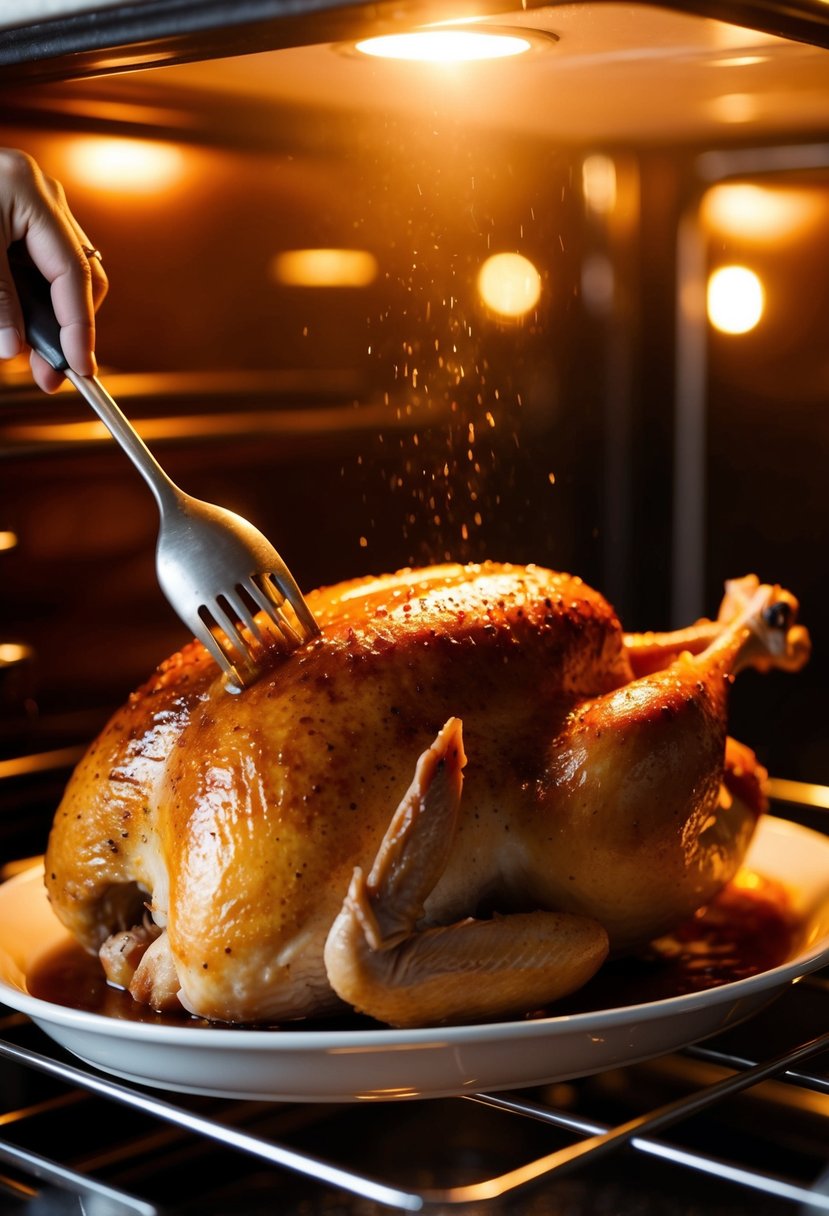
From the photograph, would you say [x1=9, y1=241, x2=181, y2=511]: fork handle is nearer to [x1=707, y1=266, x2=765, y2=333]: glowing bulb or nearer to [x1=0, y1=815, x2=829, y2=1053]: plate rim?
[x1=0, y1=815, x2=829, y2=1053]: plate rim

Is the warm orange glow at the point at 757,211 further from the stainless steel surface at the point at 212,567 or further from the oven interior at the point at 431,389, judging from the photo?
the stainless steel surface at the point at 212,567

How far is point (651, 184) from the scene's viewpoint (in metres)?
1.45

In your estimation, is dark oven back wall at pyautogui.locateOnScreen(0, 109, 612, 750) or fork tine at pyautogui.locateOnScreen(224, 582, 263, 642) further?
dark oven back wall at pyautogui.locateOnScreen(0, 109, 612, 750)

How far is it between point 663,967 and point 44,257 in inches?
23.4

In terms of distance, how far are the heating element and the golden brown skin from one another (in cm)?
8

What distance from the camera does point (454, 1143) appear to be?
864mm

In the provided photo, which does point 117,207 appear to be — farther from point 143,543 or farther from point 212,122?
point 143,543

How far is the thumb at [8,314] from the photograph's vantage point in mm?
901

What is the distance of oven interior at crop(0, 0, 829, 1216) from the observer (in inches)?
33.1

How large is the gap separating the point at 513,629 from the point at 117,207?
50cm

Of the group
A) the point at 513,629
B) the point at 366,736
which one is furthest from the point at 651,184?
the point at 366,736

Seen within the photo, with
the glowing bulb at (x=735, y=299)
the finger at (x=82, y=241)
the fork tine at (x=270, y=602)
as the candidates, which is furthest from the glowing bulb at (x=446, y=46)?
the glowing bulb at (x=735, y=299)

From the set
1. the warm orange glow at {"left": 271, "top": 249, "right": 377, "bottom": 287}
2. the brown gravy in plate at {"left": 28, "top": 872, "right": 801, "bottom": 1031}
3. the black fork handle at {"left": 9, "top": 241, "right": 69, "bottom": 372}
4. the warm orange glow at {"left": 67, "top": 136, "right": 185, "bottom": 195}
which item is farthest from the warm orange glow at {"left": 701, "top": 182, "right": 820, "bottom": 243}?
the black fork handle at {"left": 9, "top": 241, "right": 69, "bottom": 372}

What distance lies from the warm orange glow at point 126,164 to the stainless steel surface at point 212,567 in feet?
0.99
